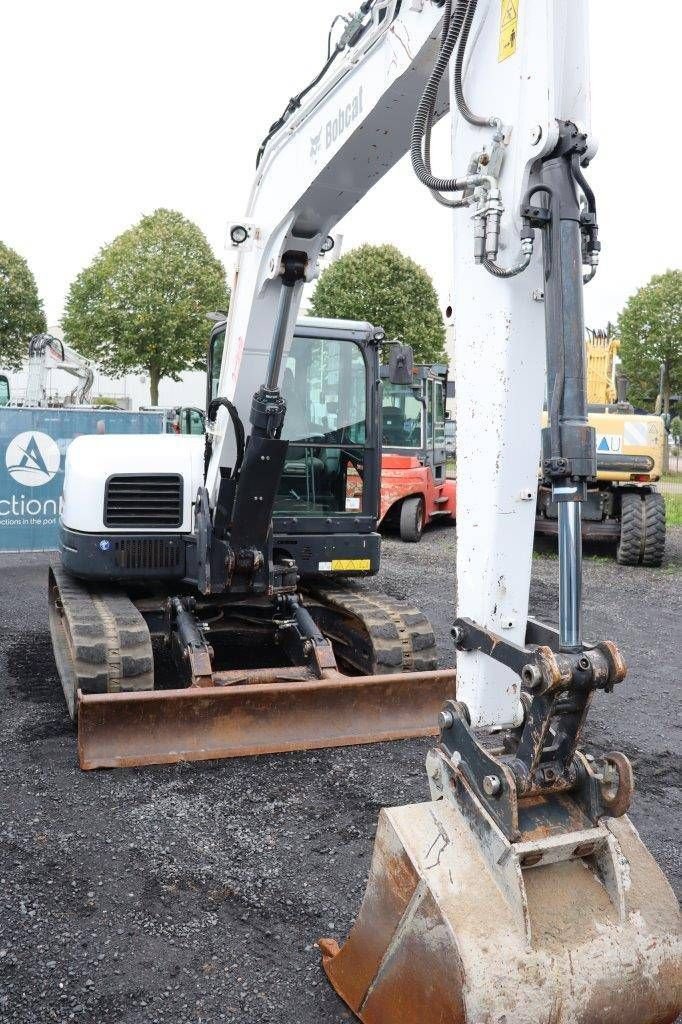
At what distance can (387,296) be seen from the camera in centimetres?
2948

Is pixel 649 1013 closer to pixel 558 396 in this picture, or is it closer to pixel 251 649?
pixel 558 396

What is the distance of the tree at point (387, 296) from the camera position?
96.9ft

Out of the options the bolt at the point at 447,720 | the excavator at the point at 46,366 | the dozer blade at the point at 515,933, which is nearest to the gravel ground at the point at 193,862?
Result: the dozer blade at the point at 515,933

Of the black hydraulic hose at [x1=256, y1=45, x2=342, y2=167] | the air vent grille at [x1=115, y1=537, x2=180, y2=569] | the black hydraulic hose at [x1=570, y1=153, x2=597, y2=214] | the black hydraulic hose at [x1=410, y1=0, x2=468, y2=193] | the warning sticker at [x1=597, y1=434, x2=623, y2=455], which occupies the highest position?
the black hydraulic hose at [x1=256, y1=45, x2=342, y2=167]

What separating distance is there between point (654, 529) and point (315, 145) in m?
8.71

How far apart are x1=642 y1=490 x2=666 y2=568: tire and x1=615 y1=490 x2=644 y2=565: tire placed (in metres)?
0.06

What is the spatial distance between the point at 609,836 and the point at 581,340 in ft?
4.35

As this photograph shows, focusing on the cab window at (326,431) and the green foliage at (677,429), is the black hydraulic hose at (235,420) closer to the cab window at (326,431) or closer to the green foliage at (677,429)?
the cab window at (326,431)

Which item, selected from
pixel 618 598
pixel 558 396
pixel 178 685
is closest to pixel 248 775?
pixel 178 685

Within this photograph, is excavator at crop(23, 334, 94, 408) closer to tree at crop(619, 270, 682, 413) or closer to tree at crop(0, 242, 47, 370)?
tree at crop(0, 242, 47, 370)

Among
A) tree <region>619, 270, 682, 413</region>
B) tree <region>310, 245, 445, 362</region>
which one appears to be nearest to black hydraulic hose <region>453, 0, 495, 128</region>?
tree <region>310, 245, 445, 362</region>

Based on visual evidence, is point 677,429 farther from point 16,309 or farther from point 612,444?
point 16,309

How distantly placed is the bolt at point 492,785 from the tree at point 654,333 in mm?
34979

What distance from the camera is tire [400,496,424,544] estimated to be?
12.9m
